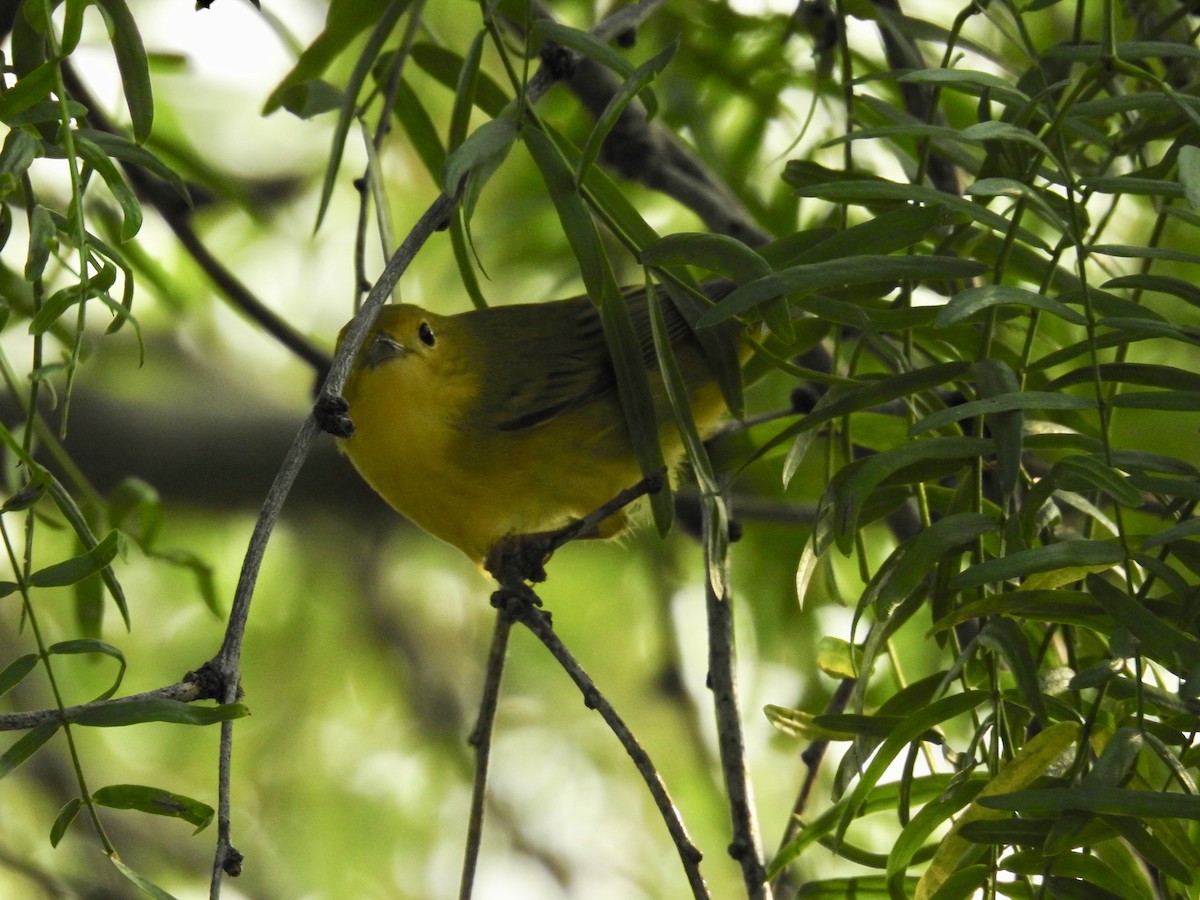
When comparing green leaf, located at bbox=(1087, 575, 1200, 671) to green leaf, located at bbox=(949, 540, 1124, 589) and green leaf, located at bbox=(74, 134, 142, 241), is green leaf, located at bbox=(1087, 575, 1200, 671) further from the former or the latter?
green leaf, located at bbox=(74, 134, 142, 241)

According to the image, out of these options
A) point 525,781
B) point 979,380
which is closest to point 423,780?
point 525,781

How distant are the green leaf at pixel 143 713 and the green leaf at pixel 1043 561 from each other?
2.29 ft

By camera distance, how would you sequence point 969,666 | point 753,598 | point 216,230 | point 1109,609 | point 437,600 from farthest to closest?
point 437,600 → point 216,230 → point 753,598 → point 969,666 → point 1109,609

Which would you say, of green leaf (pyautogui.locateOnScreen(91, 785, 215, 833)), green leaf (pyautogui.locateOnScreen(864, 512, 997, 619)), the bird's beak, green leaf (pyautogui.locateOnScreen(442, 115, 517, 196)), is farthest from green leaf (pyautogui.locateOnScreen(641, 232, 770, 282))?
the bird's beak

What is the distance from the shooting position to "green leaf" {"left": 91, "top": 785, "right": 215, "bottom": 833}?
1.34 metres

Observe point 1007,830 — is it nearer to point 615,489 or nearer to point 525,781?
point 615,489

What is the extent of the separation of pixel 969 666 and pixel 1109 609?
42 cm

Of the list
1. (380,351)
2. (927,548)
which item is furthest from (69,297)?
(380,351)

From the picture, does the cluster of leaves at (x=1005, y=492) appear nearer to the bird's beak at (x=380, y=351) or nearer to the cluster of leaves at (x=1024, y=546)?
the cluster of leaves at (x=1024, y=546)

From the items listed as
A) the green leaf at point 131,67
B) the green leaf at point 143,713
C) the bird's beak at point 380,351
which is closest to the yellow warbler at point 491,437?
the bird's beak at point 380,351

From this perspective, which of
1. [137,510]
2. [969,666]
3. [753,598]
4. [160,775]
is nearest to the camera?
[969,666]

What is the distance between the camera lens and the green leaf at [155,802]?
1.34m

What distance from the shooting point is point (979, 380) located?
4.88 feet

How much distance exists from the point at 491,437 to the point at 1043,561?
80.9 inches
